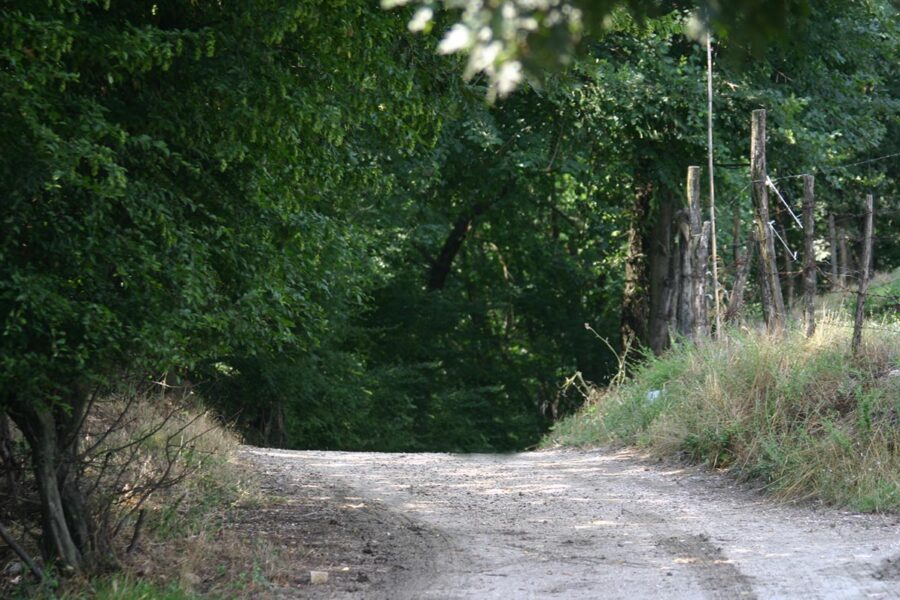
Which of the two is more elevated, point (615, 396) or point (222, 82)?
point (222, 82)

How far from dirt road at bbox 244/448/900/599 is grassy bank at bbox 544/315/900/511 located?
1.08 ft

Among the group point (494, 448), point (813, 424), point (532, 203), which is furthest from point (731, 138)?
point (494, 448)

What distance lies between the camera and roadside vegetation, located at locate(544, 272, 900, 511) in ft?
30.9

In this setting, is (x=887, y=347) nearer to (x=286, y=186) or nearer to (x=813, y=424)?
(x=813, y=424)

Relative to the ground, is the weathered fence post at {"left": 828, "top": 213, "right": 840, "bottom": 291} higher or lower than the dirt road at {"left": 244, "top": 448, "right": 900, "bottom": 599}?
higher

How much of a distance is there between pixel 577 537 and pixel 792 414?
11.1 feet

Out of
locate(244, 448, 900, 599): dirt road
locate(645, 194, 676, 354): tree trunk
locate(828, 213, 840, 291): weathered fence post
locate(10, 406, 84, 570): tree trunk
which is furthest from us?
locate(645, 194, 676, 354): tree trunk

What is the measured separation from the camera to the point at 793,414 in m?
10.6

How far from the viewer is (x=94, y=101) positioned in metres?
6.23

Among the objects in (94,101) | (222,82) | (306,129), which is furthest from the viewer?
(306,129)

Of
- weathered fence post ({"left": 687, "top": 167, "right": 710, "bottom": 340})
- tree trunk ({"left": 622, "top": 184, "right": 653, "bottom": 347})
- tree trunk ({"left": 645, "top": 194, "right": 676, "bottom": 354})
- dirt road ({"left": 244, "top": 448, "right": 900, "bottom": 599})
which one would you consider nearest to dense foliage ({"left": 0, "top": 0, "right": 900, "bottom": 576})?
dirt road ({"left": 244, "top": 448, "right": 900, "bottom": 599})

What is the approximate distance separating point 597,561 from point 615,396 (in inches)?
321

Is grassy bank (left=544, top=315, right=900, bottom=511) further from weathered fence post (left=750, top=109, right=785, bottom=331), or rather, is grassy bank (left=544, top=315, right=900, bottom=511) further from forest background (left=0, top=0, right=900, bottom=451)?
forest background (left=0, top=0, right=900, bottom=451)

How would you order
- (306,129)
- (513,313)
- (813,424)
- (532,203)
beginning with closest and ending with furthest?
1. (306,129)
2. (813,424)
3. (532,203)
4. (513,313)
